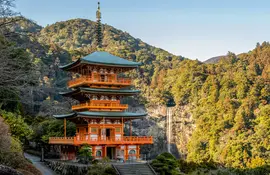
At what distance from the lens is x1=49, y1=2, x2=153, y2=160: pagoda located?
2938 centimetres

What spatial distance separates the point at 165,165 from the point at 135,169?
2.00 m

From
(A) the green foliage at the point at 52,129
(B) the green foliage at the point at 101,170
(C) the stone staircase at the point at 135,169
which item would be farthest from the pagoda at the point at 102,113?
(B) the green foliage at the point at 101,170

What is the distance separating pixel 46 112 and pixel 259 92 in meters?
30.7

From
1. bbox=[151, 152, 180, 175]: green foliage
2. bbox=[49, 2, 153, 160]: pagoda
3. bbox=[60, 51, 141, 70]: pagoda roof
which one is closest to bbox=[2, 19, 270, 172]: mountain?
bbox=[60, 51, 141, 70]: pagoda roof

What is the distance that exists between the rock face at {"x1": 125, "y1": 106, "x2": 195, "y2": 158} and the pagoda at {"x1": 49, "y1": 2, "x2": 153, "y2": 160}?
31.1 metres

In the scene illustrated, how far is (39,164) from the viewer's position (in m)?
30.2

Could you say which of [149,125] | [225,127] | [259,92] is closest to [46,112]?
[149,125]

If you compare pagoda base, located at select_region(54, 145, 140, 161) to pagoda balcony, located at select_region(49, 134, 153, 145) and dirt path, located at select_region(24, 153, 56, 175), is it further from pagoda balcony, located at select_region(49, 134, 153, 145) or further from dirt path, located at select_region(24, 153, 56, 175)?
dirt path, located at select_region(24, 153, 56, 175)

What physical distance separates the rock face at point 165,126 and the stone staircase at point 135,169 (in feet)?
114

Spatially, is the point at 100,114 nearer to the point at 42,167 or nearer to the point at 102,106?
the point at 102,106

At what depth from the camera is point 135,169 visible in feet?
85.0

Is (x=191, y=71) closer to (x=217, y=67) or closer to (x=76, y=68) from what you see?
(x=217, y=67)

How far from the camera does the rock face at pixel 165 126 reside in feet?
209

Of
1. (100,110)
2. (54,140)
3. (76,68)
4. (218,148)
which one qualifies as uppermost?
(76,68)
